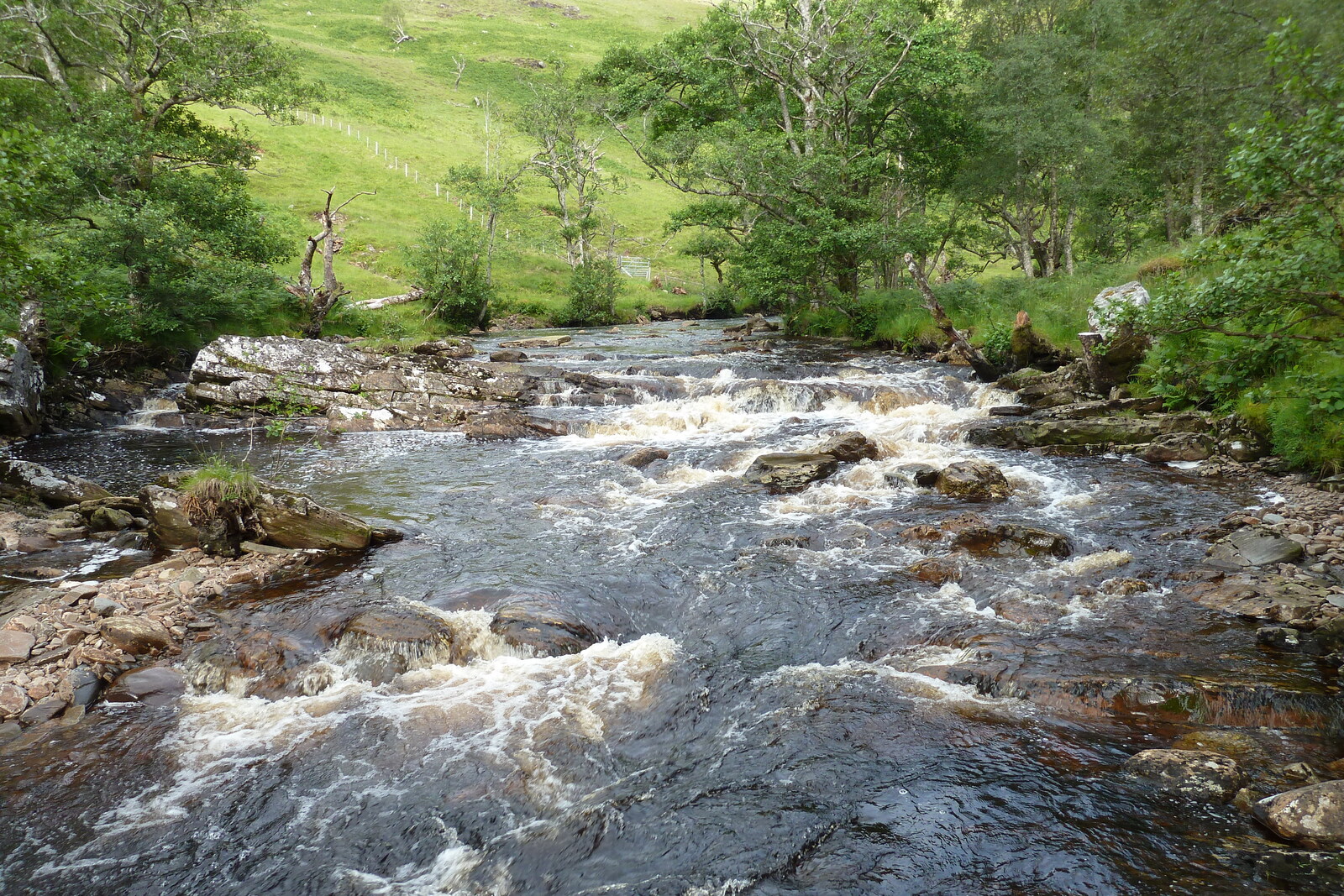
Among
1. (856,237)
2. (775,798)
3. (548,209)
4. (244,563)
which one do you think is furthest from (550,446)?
(548,209)

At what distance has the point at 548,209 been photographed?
6938 centimetres

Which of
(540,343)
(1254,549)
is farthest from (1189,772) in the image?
(540,343)

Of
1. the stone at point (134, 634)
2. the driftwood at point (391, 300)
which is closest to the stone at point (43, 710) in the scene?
the stone at point (134, 634)

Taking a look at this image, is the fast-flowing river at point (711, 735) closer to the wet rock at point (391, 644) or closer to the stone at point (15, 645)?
the wet rock at point (391, 644)

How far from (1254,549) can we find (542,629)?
30.0 ft

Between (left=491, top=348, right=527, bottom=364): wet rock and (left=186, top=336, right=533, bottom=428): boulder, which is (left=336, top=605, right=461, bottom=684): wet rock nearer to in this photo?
(left=186, top=336, right=533, bottom=428): boulder

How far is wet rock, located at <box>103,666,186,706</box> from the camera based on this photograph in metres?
6.89

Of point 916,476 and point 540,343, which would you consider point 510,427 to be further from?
point 540,343

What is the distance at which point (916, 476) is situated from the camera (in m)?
13.6

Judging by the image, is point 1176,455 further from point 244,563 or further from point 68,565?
point 68,565

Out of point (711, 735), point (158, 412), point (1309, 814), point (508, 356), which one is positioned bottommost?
point (158, 412)

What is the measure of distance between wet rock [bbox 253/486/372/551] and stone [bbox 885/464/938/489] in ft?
31.5

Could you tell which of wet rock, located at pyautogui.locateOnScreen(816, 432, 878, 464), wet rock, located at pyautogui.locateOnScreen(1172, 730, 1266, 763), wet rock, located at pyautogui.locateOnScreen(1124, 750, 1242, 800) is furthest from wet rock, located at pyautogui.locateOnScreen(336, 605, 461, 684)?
wet rock, located at pyautogui.locateOnScreen(816, 432, 878, 464)

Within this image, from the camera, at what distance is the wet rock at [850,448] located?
15189 mm
